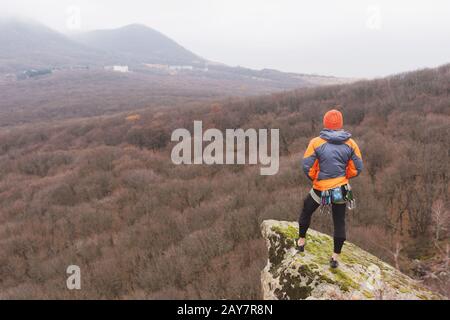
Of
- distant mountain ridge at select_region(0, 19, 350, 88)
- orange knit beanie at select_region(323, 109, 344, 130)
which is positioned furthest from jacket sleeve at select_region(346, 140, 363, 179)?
distant mountain ridge at select_region(0, 19, 350, 88)

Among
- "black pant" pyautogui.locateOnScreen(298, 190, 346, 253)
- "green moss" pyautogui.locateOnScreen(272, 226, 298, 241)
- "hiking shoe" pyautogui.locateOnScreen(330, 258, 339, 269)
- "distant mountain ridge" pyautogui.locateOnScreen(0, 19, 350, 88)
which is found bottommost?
"hiking shoe" pyautogui.locateOnScreen(330, 258, 339, 269)

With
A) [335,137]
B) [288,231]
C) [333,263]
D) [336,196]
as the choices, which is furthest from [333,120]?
[288,231]

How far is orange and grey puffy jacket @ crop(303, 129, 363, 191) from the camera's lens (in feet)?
11.3

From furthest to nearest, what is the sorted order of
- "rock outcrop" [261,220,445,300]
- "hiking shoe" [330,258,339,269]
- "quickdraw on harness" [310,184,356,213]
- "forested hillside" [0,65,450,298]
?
"forested hillside" [0,65,450,298], "hiking shoe" [330,258,339,269], "quickdraw on harness" [310,184,356,213], "rock outcrop" [261,220,445,300]

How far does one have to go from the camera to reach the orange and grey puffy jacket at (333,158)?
11.3ft

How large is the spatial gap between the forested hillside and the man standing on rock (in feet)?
2.82

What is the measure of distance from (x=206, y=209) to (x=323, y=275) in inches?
243

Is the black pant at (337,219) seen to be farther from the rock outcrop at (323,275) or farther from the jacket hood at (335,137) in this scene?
the jacket hood at (335,137)

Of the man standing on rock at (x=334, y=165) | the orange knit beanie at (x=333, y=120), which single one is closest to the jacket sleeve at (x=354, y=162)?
the man standing on rock at (x=334, y=165)

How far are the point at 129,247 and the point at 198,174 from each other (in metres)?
5.33

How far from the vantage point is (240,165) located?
13289mm

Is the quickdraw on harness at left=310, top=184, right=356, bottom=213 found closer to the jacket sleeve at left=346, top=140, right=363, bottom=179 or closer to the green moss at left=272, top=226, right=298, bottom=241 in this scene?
the jacket sleeve at left=346, top=140, right=363, bottom=179
